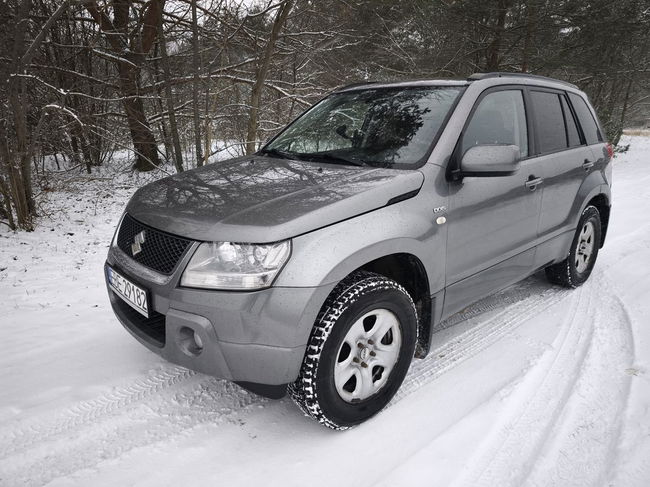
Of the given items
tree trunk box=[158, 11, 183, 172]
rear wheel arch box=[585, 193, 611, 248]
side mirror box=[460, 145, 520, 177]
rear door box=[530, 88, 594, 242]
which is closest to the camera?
side mirror box=[460, 145, 520, 177]

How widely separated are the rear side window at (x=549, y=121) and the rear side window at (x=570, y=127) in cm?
7

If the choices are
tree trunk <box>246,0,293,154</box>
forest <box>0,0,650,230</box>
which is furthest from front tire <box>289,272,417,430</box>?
tree trunk <box>246,0,293,154</box>

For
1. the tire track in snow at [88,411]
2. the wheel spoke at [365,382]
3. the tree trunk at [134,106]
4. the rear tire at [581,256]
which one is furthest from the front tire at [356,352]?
the tree trunk at [134,106]

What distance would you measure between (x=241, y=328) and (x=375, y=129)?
5.21 ft

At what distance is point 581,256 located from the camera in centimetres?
403

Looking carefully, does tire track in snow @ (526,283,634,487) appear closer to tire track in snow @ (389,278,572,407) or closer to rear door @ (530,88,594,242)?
tire track in snow @ (389,278,572,407)

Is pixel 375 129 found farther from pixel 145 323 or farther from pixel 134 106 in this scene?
pixel 134 106

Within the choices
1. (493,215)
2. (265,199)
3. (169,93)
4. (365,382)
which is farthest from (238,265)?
(169,93)

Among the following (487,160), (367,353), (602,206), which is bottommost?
(367,353)

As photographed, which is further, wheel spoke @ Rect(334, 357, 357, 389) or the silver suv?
wheel spoke @ Rect(334, 357, 357, 389)

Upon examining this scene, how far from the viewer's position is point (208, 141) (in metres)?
7.77

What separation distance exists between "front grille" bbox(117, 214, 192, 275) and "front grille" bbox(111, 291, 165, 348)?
0.24m

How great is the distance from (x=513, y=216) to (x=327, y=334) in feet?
5.44

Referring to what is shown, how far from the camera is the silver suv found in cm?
193
